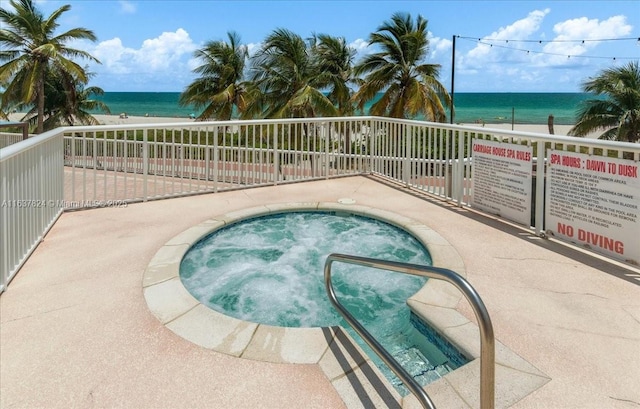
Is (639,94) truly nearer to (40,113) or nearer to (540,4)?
(540,4)

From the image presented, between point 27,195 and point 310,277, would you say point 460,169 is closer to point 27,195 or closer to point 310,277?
point 310,277

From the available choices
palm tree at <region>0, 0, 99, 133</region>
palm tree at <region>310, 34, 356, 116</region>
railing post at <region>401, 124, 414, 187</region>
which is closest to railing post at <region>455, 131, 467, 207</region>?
railing post at <region>401, 124, 414, 187</region>

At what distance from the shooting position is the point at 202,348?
2062 millimetres

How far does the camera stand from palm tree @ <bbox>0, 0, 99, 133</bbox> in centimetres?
1811

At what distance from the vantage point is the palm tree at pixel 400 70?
1545 centimetres

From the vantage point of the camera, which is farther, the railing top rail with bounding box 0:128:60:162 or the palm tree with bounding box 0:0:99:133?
the palm tree with bounding box 0:0:99:133

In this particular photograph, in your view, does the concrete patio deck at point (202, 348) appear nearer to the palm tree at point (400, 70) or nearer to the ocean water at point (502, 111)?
the palm tree at point (400, 70)

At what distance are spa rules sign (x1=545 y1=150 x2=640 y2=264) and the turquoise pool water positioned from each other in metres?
1.33

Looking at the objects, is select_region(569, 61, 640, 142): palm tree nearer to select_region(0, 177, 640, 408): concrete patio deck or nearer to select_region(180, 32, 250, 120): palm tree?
select_region(180, 32, 250, 120): palm tree

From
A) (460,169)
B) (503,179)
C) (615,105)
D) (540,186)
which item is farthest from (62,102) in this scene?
(615,105)

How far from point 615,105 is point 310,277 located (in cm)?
1808

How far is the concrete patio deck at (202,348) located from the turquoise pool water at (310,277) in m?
0.41

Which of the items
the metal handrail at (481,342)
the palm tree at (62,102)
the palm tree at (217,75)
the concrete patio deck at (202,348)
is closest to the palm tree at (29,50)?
the palm tree at (62,102)

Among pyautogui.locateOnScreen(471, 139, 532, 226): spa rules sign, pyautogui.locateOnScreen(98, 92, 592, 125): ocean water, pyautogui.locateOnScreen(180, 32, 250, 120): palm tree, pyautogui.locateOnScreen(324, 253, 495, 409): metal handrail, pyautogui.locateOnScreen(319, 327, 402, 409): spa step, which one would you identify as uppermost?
pyautogui.locateOnScreen(98, 92, 592, 125): ocean water
